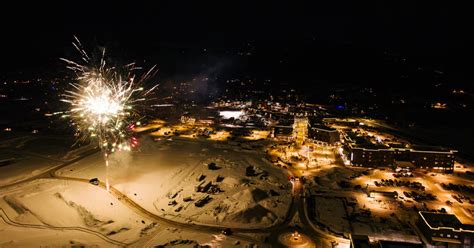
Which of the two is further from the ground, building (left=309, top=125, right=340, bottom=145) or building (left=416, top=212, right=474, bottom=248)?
building (left=309, top=125, right=340, bottom=145)

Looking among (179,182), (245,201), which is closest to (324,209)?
(245,201)

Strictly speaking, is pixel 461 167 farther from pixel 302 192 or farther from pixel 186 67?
pixel 186 67

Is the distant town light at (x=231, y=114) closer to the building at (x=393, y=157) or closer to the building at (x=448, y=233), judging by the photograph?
the building at (x=393, y=157)

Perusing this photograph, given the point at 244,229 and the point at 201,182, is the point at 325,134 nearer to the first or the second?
the point at 201,182

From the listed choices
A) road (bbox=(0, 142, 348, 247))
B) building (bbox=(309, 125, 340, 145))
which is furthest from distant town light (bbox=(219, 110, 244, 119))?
road (bbox=(0, 142, 348, 247))

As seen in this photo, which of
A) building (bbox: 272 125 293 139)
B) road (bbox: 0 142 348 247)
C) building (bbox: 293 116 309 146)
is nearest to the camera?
road (bbox: 0 142 348 247)

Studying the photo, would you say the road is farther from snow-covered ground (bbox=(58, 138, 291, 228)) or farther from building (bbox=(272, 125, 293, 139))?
building (bbox=(272, 125, 293, 139))

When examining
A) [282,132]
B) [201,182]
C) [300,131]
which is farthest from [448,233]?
[282,132]
